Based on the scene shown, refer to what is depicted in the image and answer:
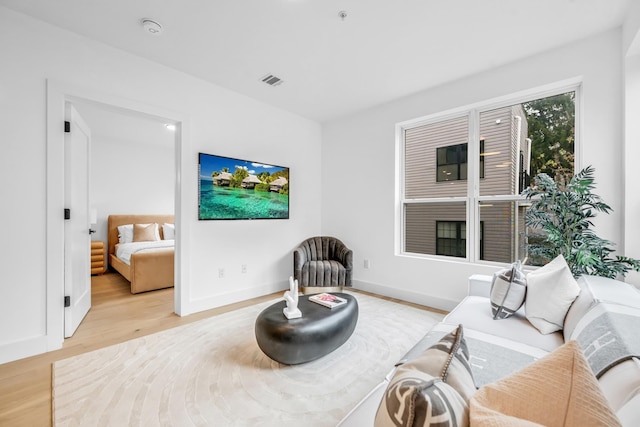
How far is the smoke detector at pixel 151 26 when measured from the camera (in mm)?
2233

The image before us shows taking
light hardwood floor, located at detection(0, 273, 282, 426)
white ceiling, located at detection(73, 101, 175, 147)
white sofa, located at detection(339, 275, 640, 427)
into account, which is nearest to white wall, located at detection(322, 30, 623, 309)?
white sofa, located at detection(339, 275, 640, 427)

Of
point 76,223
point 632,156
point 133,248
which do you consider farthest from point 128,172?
point 632,156

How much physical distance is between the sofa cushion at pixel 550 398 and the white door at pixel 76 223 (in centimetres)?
330

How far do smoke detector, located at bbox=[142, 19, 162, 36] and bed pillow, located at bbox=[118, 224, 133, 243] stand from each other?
4.33 metres

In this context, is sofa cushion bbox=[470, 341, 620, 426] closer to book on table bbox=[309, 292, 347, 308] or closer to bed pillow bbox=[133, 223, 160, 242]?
book on table bbox=[309, 292, 347, 308]

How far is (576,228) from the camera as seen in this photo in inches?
85.3

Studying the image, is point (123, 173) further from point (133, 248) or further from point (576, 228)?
point (576, 228)

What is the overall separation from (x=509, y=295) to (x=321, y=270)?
2.25 meters

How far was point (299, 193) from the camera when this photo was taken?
14.4 feet

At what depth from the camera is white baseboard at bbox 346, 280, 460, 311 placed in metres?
3.23

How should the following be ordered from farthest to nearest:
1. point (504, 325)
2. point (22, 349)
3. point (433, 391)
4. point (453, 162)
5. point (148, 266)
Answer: point (148, 266)
point (453, 162)
point (22, 349)
point (504, 325)
point (433, 391)

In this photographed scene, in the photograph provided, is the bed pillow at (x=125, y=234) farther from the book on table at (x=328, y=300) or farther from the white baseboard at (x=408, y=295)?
the book on table at (x=328, y=300)

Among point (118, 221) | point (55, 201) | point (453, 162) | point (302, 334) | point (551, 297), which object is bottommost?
point (302, 334)

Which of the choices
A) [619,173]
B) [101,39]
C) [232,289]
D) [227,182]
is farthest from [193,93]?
[619,173]
